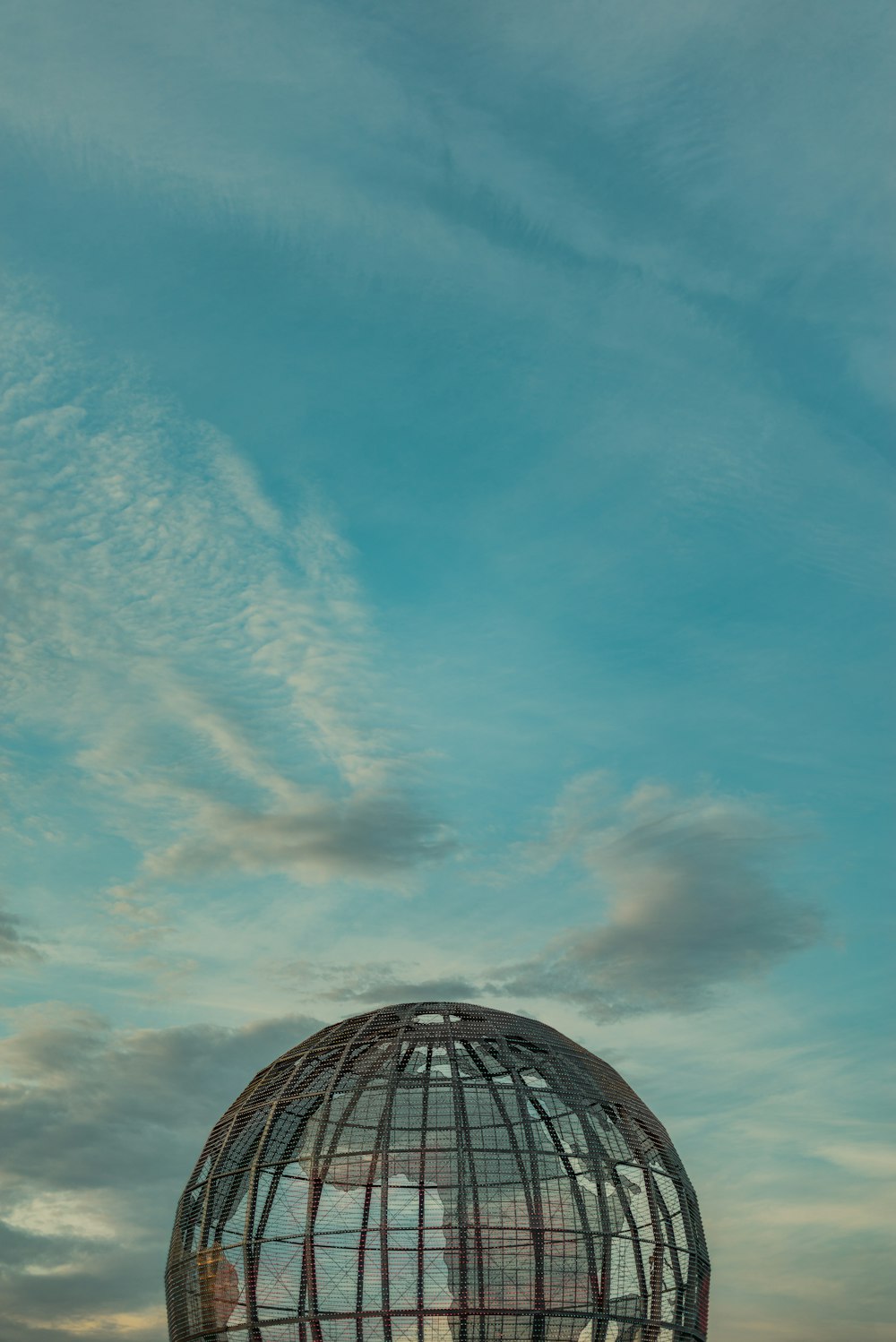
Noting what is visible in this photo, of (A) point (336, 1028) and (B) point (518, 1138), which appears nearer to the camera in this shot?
(B) point (518, 1138)

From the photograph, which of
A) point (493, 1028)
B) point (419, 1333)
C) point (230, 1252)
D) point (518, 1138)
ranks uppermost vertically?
point (493, 1028)

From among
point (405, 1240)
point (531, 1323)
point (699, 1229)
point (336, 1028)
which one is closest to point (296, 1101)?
point (336, 1028)

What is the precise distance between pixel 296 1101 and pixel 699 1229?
37.9 feet

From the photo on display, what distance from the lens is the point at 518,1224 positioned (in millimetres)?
32000

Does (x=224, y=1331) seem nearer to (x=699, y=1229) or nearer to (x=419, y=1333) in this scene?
(x=419, y=1333)

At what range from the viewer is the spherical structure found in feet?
Result: 103

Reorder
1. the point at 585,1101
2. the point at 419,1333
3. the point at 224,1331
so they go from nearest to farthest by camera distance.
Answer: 1. the point at 419,1333
2. the point at 224,1331
3. the point at 585,1101

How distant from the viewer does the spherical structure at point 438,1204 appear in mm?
31516

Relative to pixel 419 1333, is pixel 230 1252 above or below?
above

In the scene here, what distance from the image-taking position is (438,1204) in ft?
105

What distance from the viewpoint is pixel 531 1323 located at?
103ft

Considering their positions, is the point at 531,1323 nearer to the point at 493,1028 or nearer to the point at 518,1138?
the point at 518,1138

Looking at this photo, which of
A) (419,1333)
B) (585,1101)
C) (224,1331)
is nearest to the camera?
(419,1333)

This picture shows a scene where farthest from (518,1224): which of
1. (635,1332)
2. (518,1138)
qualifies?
(635,1332)
